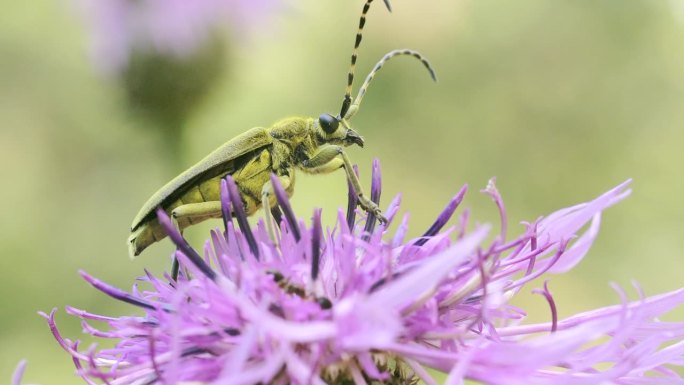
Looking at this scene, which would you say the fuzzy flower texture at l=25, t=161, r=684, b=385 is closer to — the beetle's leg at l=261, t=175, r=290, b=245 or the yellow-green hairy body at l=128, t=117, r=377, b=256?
the beetle's leg at l=261, t=175, r=290, b=245

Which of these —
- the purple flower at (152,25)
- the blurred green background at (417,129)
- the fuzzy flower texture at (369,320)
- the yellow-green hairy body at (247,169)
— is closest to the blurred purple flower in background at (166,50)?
the purple flower at (152,25)

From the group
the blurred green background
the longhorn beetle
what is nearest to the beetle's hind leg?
the longhorn beetle

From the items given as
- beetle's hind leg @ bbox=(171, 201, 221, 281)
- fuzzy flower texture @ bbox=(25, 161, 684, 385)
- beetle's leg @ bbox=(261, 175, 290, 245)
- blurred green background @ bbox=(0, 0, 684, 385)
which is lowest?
fuzzy flower texture @ bbox=(25, 161, 684, 385)

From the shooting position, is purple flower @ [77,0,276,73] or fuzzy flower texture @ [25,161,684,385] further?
purple flower @ [77,0,276,73]

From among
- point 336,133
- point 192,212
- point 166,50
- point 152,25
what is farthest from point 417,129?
point 192,212

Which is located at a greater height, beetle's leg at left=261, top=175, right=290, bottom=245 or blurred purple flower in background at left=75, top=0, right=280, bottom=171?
blurred purple flower in background at left=75, top=0, right=280, bottom=171

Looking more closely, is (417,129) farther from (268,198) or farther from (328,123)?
(268,198)

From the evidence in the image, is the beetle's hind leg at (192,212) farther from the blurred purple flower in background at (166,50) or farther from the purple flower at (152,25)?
the purple flower at (152,25)

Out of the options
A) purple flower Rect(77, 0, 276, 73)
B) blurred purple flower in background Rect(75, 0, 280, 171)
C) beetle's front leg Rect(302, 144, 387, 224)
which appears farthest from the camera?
purple flower Rect(77, 0, 276, 73)
